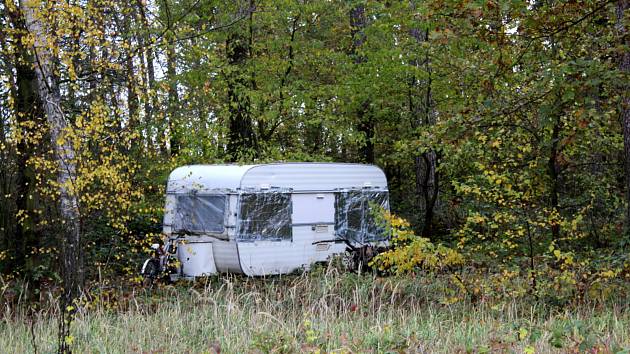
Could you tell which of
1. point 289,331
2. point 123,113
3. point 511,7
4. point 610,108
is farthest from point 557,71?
point 123,113

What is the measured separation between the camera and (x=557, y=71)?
822 cm

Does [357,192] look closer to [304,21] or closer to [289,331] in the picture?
[304,21]

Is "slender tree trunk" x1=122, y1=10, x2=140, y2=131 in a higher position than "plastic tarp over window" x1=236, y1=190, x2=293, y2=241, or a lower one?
higher

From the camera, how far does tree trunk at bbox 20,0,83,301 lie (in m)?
8.98

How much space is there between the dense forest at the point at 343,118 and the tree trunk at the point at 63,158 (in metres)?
0.03

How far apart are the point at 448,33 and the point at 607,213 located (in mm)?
8514

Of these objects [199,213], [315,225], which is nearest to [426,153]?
[315,225]

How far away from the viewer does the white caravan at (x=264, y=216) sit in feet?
44.1

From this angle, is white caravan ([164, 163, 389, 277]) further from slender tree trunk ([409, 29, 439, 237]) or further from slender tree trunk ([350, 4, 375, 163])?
slender tree trunk ([350, 4, 375, 163])

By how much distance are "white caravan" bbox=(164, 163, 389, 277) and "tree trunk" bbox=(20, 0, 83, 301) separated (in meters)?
3.32

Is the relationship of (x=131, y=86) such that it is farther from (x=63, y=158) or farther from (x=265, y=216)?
(x=265, y=216)

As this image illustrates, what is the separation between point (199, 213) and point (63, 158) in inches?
206

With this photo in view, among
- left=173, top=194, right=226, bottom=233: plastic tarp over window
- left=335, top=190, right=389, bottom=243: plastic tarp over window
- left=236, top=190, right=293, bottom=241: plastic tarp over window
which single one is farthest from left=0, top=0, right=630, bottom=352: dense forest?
left=236, top=190, right=293, bottom=241: plastic tarp over window

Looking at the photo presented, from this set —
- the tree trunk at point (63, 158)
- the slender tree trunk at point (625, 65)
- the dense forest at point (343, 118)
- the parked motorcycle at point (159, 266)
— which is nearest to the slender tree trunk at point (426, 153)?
the dense forest at point (343, 118)
